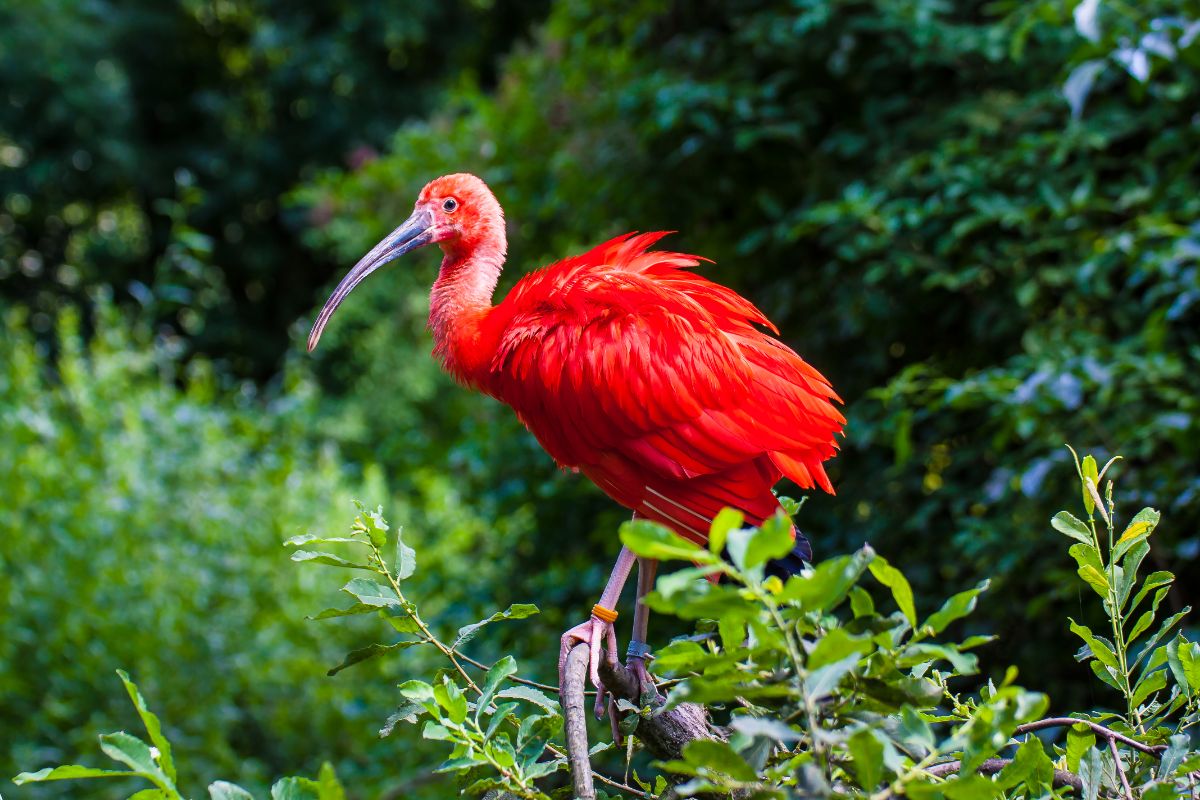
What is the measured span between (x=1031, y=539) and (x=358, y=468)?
19.3 feet

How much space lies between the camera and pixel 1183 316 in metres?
2.79

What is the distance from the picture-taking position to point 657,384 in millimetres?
2043

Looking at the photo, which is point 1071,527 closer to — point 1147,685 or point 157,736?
point 1147,685

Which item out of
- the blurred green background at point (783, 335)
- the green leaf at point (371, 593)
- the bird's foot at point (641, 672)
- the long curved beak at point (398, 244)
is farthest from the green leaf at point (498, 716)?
the blurred green background at point (783, 335)

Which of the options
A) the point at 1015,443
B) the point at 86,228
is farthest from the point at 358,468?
the point at 86,228

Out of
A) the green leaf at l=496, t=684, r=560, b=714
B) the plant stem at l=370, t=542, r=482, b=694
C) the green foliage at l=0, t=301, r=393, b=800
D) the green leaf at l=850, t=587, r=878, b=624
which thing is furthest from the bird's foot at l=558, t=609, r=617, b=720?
the green foliage at l=0, t=301, r=393, b=800

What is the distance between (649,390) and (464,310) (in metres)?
0.48

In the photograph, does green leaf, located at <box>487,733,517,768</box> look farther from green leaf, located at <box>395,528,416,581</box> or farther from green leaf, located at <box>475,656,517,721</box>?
green leaf, located at <box>395,528,416,581</box>

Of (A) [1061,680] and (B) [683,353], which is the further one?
(A) [1061,680]

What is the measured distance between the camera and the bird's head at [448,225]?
8.00 feet

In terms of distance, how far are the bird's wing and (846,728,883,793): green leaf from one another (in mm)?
1035

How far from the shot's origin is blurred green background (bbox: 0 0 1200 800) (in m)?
2.71

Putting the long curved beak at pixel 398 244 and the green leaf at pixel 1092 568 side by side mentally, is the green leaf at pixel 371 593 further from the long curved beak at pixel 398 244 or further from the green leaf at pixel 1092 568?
the long curved beak at pixel 398 244

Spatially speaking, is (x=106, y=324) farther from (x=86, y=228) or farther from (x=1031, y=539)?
(x=86, y=228)
